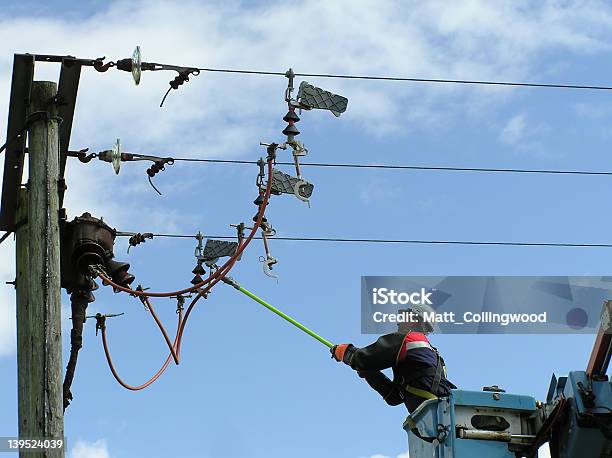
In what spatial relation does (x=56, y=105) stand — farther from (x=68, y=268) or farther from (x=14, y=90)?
(x=68, y=268)

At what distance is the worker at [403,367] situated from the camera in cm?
898

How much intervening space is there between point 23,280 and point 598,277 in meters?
6.25

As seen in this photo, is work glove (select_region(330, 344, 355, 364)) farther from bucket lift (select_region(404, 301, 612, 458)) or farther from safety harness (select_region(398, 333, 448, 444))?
bucket lift (select_region(404, 301, 612, 458))

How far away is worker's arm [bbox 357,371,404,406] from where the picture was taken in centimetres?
921

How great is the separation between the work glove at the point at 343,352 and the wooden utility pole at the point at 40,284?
221cm

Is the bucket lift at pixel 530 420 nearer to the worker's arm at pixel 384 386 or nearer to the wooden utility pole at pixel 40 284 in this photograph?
the worker's arm at pixel 384 386

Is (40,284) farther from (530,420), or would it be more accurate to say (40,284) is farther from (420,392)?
(530,420)

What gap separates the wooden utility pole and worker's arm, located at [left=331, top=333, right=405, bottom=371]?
229cm

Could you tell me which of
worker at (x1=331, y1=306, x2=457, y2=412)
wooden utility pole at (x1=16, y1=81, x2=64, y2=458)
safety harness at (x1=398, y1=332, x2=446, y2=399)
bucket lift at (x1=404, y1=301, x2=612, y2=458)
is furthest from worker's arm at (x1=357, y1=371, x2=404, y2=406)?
wooden utility pole at (x1=16, y1=81, x2=64, y2=458)

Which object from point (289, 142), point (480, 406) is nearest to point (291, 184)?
point (289, 142)

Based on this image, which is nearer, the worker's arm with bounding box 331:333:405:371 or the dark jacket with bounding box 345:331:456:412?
the dark jacket with bounding box 345:331:456:412

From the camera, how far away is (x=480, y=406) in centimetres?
767

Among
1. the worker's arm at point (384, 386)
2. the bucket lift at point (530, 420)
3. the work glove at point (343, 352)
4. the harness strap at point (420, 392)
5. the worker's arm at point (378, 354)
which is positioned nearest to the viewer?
the bucket lift at point (530, 420)

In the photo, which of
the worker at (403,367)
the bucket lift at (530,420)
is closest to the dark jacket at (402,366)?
the worker at (403,367)
